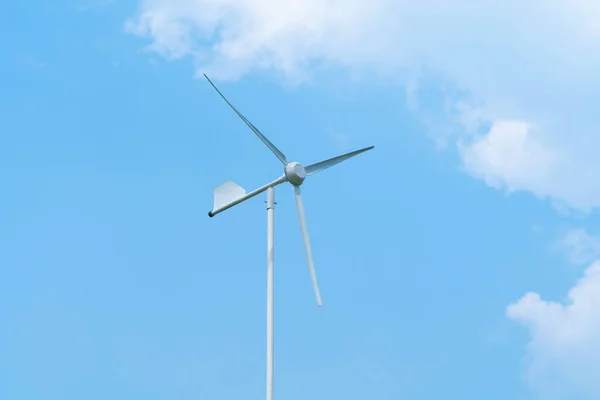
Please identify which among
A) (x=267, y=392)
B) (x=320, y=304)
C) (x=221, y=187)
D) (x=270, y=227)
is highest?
(x=221, y=187)

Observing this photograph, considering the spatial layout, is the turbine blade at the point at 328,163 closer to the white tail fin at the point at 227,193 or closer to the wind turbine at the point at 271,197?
the wind turbine at the point at 271,197

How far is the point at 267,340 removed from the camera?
3050 centimetres

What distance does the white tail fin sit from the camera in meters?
33.5

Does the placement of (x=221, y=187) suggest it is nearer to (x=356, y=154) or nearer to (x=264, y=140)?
(x=264, y=140)

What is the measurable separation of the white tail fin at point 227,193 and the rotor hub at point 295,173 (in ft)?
7.78

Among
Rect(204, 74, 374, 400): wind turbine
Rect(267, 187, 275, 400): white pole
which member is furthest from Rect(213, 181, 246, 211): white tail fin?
Rect(267, 187, 275, 400): white pole

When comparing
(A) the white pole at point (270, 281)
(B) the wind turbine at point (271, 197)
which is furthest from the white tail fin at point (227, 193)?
(A) the white pole at point (270, 281)

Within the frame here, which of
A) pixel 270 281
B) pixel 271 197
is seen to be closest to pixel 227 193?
pixel 271 197

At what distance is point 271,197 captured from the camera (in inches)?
1264

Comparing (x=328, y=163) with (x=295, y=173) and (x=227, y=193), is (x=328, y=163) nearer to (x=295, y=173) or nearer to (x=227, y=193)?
(x=295, y=173)

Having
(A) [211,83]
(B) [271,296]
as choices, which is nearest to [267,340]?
(B) [271,296]

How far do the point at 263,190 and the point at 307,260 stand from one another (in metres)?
2.80

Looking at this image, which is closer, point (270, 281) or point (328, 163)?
point (270, 281)

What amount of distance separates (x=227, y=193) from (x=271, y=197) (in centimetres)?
229
